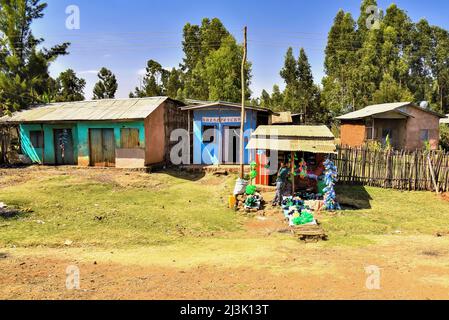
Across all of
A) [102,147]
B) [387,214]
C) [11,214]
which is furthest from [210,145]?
[11,214]

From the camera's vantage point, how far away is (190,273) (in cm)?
646

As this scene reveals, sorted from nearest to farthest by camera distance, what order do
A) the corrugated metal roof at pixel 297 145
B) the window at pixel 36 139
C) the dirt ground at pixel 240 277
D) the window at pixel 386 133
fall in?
the dirt ground at pixel 240 277, the corrugated metal roof at pixel 297 145, the window at pixel 36 139, the window at pixel 386 133

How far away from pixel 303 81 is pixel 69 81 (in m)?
29.6

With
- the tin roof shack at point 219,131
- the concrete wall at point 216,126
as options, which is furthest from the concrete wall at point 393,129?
the concrete wall at point 216,126

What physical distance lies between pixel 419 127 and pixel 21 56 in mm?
35040

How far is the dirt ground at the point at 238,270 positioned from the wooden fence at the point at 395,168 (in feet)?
20.0

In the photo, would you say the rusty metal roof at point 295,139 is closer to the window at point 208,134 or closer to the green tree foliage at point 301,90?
the window at point 208,134

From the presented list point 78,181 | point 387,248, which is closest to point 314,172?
point 387,248

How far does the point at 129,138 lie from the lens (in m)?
18.4

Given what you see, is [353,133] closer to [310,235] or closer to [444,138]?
[444,138]

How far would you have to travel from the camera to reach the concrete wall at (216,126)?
19.0 meters

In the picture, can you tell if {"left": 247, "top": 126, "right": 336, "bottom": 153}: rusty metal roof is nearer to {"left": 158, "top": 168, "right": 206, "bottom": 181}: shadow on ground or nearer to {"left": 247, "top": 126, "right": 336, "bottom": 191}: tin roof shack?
{"left": 247, "top": 126, "right": 336, "bottom": 191}: tin roof shack

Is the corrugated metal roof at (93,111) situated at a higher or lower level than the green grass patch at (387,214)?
higher

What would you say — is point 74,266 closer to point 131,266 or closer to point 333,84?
point 131,266
